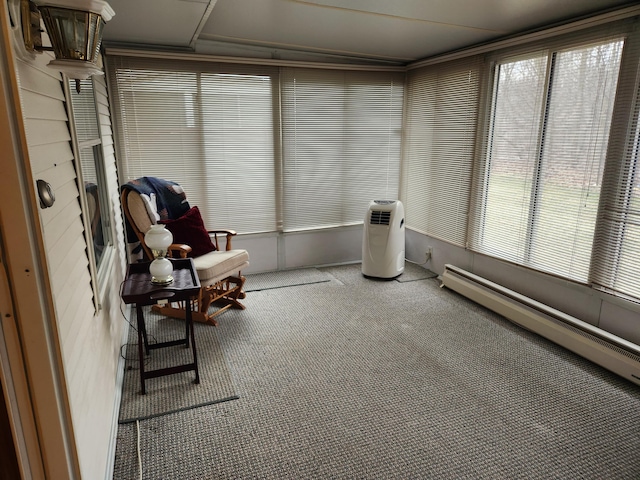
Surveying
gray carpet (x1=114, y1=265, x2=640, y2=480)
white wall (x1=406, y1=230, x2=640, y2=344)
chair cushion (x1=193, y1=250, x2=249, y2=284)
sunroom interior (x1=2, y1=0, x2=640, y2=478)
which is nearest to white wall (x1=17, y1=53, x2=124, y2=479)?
sunroom interior (x1=2, y1=0, x2=640, y2=478)

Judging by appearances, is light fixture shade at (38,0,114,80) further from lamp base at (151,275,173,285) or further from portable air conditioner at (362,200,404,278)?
portable air conditioner at (362,200,404,278)

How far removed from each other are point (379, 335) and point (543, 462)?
1.38 m

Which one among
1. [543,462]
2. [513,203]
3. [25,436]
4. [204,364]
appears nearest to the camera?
[25,436]

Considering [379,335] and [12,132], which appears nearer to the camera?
[12,132]

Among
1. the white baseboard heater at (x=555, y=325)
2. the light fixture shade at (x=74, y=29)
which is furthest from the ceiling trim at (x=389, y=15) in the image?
the white baseboard heater at (x=555, y=325)

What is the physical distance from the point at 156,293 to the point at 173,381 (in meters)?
0.58

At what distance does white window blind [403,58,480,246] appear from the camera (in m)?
3.82

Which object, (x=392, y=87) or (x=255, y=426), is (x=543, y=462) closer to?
(x=255, y=426)

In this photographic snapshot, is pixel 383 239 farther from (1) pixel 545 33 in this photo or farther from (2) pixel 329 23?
(1) pixel 545 33

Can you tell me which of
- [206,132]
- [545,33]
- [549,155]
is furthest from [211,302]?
[545,33]

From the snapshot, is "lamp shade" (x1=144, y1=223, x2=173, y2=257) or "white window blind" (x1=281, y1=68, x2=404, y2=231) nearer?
"lamp shade" (x1=144, y1=223, x2=173, y2=257)

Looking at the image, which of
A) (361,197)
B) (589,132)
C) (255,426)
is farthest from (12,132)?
(361,197)

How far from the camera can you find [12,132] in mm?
988

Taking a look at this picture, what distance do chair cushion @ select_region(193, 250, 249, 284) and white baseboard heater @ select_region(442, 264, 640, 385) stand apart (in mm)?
2016
